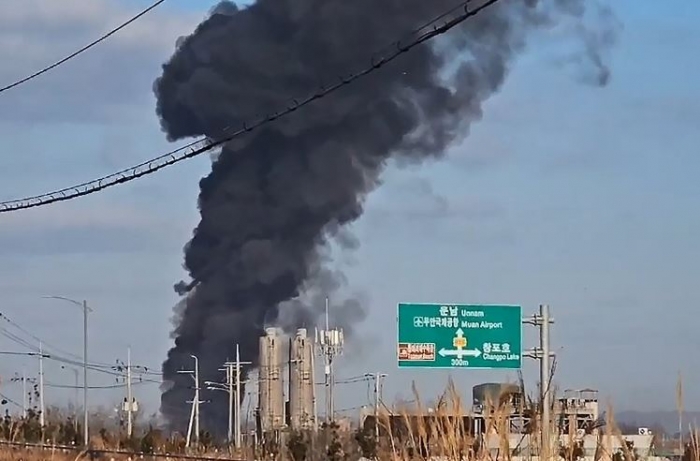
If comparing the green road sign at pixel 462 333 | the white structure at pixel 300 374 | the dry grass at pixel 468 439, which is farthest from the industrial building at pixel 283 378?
the dry grass at pixel 468 439

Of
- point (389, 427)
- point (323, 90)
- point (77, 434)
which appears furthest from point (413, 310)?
point (389, 427)

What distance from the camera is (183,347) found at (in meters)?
71.2

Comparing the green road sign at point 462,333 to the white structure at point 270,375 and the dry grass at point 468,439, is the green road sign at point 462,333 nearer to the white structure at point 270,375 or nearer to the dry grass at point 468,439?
the dry grass at point 468,439

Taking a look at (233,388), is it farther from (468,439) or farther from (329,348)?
(468,439)

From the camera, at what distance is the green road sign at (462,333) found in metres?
33.0

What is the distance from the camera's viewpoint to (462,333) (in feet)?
109

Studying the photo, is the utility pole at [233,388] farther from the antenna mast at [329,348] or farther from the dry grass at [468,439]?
the dry grass at [468,439]

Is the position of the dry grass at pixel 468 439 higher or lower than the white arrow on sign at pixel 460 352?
lower

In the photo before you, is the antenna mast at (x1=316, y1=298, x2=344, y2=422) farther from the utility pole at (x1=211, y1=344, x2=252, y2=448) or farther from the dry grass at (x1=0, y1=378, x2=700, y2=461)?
the dry grass at (x1=0, y1=378, x2=700, y2=461)

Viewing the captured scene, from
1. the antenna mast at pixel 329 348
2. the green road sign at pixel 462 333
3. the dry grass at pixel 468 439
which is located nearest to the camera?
the dry grass at pixel 468 439

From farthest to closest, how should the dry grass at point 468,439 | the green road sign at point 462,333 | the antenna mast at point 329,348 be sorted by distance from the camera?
the antenna mast at point 329,348, the green road sign at point 462,333, the dry grass at point 468,439

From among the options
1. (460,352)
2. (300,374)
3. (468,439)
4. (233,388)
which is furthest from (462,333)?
(300,374)

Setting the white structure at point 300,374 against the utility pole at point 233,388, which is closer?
the utility pole at point 233,388

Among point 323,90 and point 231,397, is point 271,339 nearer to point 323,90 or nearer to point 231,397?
point 231,397
